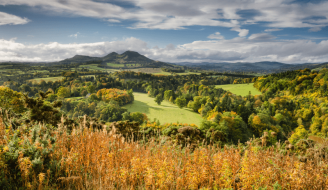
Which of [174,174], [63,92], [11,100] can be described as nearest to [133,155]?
[174,174]

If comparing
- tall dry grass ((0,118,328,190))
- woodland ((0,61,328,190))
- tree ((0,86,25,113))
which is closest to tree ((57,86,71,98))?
tree ((0,86,25,113))

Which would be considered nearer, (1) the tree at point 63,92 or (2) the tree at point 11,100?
(2) the tree at point 11,100

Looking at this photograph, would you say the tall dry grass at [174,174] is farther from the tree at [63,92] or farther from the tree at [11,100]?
the tree at [63,92]

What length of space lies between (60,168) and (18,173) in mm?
622

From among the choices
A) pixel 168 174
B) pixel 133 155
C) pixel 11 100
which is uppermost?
pixel 168 174

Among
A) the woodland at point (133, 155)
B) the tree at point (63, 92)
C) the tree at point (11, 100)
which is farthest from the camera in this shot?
the tree at point (63, 92)

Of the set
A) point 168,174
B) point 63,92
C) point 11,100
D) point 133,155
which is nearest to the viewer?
point 168,174

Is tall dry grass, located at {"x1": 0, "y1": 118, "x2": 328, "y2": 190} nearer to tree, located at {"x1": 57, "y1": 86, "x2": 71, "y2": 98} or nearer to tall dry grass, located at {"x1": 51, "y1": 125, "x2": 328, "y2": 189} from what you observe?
tall dry grass, located at {"x1": 51, "y1": 125, "x2": 328, "y2": 189}

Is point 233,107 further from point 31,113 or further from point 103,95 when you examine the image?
point 31,113

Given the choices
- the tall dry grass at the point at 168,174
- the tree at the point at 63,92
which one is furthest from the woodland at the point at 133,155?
the tree at the point at 63,92

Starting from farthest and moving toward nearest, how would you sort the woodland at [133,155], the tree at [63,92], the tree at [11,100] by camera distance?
the tree at [63,92] < the tree at [11,100] < the woodland at [133,155]

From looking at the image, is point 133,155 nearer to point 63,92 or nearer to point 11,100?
point 11,100

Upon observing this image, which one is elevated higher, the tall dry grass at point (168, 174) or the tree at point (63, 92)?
the tall dry grass at point (168, 174)

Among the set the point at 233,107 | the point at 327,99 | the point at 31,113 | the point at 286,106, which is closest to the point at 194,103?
the point at 233,107
